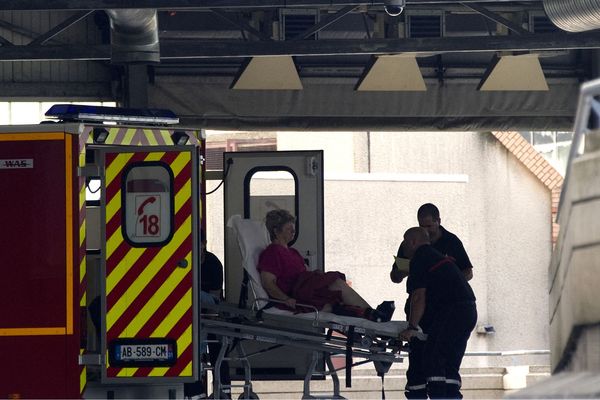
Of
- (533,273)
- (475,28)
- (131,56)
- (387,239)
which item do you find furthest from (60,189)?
(533,273)

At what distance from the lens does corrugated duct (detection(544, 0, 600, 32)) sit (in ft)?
37.4

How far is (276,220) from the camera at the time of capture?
1120 centimetres

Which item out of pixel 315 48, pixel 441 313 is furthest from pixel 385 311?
pixel 315 48

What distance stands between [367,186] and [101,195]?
54.0ft

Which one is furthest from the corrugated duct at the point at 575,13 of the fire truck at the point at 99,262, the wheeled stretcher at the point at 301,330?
the fire truck at the point at 99,262

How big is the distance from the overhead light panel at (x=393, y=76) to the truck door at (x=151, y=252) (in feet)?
19.1

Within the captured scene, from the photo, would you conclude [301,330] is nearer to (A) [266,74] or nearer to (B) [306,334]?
(B) [306,334]

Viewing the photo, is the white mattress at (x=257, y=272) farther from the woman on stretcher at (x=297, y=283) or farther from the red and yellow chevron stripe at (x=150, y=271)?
the red and yellow chevron stripe at (x=150, y=271)

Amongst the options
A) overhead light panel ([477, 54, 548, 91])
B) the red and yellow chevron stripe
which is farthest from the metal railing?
overhead light panel ([477, 54, 548, 91])

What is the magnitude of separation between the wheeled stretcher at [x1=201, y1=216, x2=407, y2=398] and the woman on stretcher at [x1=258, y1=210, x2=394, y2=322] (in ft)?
0.30

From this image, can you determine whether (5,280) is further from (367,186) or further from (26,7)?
(367,186)

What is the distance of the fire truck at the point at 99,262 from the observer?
945cm

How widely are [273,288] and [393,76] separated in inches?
192

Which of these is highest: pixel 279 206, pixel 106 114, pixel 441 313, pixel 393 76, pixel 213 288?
pixel 393 76
